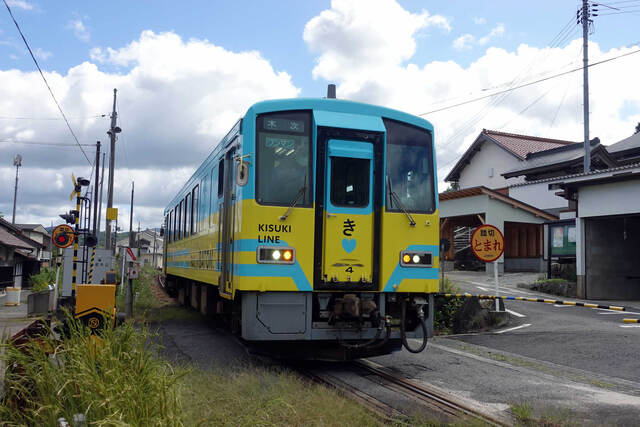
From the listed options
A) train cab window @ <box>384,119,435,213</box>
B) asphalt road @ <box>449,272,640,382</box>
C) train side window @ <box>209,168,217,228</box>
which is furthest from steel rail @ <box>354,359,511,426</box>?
train side window @ <box>209,168,217,228</box>

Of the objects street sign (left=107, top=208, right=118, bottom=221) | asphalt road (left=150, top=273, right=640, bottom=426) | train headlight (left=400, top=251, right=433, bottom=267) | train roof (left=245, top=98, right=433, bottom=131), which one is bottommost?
asphalt road (left=150, top=273, right=640, bottom=426)

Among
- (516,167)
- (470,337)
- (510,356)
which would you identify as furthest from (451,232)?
(510,356)

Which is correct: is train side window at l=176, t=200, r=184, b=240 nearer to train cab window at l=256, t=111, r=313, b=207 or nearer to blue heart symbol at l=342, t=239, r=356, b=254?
train cab window at l=256, t=111, r=313, b=207

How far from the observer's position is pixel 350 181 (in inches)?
290

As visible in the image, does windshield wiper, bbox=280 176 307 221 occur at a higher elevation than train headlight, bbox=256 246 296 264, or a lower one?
higher

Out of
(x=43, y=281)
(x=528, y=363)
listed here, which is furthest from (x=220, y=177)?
(x=43, y=281)

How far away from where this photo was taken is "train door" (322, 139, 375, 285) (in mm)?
7113

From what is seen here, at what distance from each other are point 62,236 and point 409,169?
867 cm

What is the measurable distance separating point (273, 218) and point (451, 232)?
23.8m

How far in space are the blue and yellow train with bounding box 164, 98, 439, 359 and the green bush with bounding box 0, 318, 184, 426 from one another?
2.24 m

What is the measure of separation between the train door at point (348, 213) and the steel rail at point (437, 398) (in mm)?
1166

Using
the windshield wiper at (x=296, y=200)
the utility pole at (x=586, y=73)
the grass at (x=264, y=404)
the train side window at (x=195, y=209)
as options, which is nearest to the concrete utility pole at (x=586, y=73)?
the utility pole at (x=586, y=73)

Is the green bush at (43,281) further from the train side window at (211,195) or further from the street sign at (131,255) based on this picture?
the train side window at (211,195)

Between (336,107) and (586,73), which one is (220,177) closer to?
(336,107)
